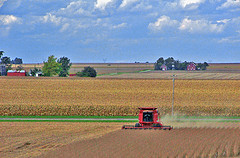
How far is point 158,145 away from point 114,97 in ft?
172

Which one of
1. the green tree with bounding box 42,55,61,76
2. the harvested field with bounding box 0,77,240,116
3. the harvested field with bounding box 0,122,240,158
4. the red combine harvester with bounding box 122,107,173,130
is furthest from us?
the green tree with bounding box 42,55,61,76

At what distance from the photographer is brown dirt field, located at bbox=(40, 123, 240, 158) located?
82.7 ft

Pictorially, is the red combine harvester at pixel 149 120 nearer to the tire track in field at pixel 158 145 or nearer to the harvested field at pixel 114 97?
the tire track in field at pixel 158 145

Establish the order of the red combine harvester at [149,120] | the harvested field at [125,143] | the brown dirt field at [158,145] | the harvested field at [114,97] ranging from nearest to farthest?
the brown dirt field at [158,145]
the harvested field at [125,143]
the red combine harvester at [149,120]
the harvested field at [114,97]

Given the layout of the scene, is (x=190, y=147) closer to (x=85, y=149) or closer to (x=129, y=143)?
(x=129, y=143)

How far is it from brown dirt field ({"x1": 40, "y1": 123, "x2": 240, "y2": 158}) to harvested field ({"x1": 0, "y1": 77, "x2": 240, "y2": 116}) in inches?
1067

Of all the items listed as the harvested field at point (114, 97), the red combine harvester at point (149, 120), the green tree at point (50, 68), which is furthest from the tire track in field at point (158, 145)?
the green tree at point (50, 68)

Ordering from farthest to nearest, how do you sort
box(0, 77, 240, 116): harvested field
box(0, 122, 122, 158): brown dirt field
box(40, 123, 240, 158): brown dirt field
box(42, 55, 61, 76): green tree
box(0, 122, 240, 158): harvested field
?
1. box(42, 55, 61, 76): green tree
2. box(0, 77, 240, 116): harvested field
3. box(0, 122, 122, 158): brown dirt field
4. box(0, 122, 240, 158): harvested field
5. box(40, 123, 240, 158): brown dirt field

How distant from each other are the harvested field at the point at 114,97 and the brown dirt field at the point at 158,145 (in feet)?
88.9

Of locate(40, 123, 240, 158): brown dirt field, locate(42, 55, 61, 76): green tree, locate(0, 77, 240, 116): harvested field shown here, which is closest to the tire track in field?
locate(40, 123, 240, 158): brown dirt field

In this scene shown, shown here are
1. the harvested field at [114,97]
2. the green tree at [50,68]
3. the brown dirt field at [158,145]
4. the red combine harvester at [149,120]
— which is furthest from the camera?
the green tree at [50,68]

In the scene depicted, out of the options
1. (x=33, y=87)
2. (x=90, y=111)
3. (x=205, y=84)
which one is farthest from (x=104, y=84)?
Answer: (x=90, y=111)

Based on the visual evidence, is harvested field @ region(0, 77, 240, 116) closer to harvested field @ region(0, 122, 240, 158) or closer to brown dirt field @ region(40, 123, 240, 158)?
harvested field @ region(0, 122, 240, 158)

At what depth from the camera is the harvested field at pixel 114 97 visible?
61719 mm
